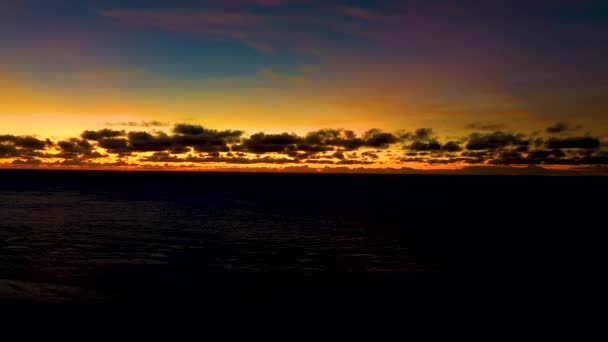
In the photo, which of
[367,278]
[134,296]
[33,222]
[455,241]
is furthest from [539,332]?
[33,222]

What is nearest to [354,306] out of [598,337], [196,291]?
[196,291]

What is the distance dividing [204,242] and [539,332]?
74.7ft

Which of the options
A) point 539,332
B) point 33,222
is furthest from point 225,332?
point 33,222

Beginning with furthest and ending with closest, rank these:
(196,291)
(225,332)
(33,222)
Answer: (33,222), (196,291), (225,332)

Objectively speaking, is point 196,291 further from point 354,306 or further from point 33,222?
point 33,222

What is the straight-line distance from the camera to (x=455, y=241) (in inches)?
1465

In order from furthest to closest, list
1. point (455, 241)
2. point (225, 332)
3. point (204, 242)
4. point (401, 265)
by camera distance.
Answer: point (455, 241) < point (204, 242) < point (401, 265) < point (225, 332)

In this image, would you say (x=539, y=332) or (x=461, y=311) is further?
(x=461, y=311)

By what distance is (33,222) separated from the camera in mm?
44938

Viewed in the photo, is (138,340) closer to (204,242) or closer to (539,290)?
(539,290)

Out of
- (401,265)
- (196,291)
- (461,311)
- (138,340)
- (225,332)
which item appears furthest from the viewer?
(401,265)

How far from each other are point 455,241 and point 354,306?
20.8 meters

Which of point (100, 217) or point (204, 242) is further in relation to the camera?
point (100, 217)

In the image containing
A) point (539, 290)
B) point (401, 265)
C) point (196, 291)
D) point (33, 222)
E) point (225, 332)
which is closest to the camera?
point (225, 332)
